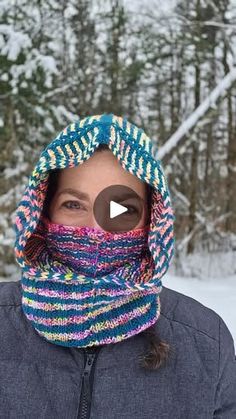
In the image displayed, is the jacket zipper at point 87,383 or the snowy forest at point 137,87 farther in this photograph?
the snowy forest at point 137,87

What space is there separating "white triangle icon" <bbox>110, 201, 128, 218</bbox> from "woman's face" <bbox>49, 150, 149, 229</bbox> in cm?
5

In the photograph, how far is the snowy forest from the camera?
6.28 metres

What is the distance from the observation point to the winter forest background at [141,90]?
6234 mm

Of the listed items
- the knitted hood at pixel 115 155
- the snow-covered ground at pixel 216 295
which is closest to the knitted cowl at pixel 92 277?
the knitted hood at pixel 115 155

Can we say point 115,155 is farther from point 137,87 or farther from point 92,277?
point 137,87

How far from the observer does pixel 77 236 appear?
4.24 feet

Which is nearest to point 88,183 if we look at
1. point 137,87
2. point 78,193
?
point 78,193

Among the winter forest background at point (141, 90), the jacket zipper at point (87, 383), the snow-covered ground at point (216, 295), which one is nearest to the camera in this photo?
the jacket zipper at point (87, 383)

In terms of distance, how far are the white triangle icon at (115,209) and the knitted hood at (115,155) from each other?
0.35 feet

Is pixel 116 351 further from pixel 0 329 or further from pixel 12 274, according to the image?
pixel 12 274

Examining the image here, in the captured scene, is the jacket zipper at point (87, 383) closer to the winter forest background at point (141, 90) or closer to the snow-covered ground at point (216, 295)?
the snow-covered ground at point (216, 295)

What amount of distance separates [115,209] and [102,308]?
0.29m

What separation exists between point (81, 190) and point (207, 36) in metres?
8.12
